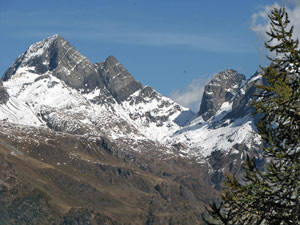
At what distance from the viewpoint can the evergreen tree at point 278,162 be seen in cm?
2039

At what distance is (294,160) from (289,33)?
4639 millimetres

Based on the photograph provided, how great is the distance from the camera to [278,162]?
2142cm

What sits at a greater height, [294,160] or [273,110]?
[273,110]

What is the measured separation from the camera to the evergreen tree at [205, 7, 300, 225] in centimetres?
2039

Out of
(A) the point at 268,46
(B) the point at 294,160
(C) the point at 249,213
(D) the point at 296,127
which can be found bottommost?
(C) the point at 249,213

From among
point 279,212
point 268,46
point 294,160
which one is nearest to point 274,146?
point 294,160

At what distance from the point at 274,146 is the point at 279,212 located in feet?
7.57

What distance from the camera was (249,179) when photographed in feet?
69.3

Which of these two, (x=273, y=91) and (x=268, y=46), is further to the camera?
(x=268, y=46)

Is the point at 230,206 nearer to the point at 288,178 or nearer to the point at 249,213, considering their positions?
the point at 249,213

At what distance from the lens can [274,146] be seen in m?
21.1

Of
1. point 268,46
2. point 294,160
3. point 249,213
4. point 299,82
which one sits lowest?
point 249,213

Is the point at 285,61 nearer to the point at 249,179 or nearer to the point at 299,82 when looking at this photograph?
the point at 299,82

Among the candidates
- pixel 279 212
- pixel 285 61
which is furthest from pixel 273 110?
pixel 279 212
